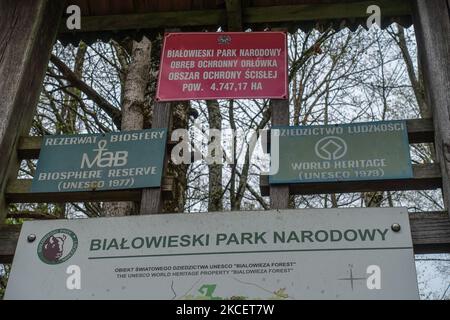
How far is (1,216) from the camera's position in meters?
3.10

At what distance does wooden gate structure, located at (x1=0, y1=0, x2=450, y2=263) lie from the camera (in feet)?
9.70

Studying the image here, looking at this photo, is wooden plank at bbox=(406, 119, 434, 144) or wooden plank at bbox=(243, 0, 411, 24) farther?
wooden plank at bbox=(243, 0, 411, 24)

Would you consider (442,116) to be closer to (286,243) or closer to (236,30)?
(286,243)

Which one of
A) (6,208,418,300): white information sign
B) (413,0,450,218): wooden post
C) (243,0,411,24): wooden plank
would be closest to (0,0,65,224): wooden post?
(6,208,418,300): white information sign

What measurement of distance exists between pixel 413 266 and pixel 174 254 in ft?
3.48

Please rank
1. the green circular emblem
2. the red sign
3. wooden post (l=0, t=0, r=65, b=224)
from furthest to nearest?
the red sign, wooden post (l=0, t=0, r=65, b=224), the green circular emblem

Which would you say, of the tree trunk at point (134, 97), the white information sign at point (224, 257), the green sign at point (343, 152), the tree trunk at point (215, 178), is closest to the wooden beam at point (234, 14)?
the green sign at point (343, 152)

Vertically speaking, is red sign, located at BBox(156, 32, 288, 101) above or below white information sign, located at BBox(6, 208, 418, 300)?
above

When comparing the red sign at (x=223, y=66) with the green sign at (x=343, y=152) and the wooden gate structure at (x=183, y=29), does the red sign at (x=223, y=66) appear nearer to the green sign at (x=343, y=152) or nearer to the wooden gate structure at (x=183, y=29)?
the wooden gate structure at (x=183, y=29)

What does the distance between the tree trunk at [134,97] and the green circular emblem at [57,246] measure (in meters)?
2.69

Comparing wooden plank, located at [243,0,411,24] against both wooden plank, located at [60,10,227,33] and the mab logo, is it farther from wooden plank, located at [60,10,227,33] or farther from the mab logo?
the mab logo

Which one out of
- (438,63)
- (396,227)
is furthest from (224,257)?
(438,63)

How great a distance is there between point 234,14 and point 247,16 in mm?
129

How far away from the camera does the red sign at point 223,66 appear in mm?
3480
